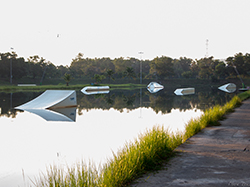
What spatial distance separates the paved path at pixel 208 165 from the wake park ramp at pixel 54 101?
12971 mm

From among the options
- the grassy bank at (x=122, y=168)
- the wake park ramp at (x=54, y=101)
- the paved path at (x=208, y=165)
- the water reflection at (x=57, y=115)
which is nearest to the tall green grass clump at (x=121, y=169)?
the grassy bank at (x=122, y=168)

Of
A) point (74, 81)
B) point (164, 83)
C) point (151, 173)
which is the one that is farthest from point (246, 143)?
point (164, 83)

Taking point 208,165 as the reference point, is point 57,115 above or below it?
below

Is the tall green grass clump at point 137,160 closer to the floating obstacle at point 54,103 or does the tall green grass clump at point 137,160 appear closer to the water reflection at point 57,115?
the water reflection at point 57,115

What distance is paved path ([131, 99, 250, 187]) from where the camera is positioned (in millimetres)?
4762

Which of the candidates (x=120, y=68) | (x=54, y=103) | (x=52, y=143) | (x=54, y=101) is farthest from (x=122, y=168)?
(x=120, y=68)

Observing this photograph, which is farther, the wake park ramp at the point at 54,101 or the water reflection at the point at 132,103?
the water reflection at the point at 132,103

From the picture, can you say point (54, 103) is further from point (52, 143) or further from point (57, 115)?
point (52, 143)

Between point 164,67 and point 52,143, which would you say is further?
point 164,67

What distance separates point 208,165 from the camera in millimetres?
5719

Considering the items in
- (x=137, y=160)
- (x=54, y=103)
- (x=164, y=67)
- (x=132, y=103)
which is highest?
(x=164, y=67)

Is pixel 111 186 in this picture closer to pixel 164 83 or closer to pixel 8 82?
pixel 8 82

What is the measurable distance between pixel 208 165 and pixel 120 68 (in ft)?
354

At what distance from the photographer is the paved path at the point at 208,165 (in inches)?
187
